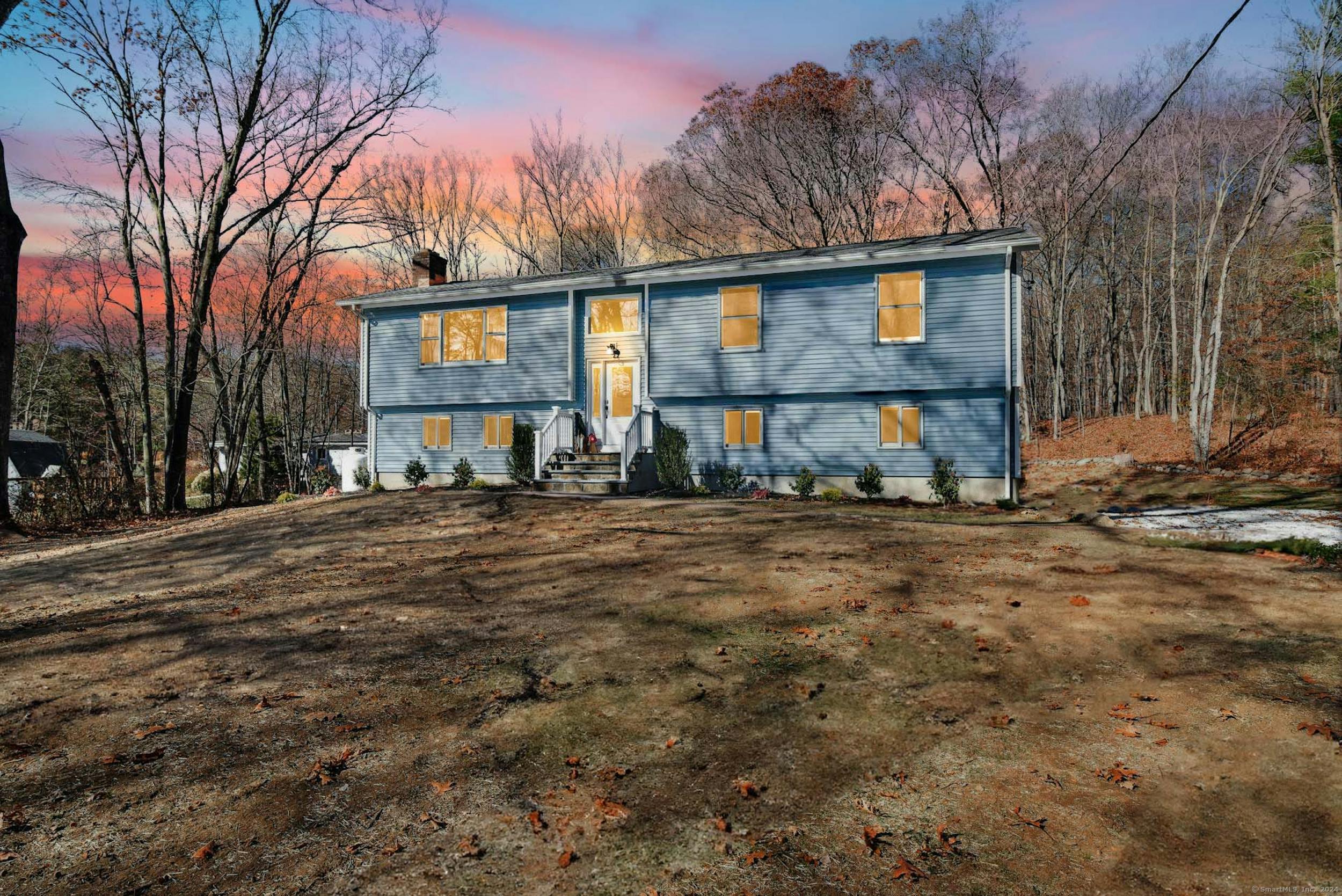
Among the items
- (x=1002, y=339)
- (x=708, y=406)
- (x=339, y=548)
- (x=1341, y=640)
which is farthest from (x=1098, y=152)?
(x=339, y=548)

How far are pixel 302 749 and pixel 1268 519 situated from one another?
50.1ft

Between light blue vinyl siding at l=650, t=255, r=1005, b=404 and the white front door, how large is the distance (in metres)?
0.76

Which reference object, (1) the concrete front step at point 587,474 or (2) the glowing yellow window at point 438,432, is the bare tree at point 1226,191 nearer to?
(1) the concrete front step at point 587,474

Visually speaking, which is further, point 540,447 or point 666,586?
point 540,447

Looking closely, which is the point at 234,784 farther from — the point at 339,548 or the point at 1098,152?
the point at 1098,152

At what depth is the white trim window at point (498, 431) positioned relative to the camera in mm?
21359

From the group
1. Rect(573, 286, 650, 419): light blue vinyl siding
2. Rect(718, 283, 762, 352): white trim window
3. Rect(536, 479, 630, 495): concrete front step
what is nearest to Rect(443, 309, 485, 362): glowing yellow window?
Rect(573, 286, 650, 419): light blue vinyl siding

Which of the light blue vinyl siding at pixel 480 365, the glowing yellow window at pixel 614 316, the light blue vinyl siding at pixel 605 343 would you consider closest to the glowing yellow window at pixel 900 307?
the light blue vinyl siding at pixel 605 343

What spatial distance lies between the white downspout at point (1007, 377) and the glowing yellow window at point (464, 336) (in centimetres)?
1427

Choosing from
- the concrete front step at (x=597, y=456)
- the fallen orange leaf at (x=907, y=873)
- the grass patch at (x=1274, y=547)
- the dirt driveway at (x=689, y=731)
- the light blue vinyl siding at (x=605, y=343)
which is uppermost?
the light blue vinyl siding at (x=605, y=343)

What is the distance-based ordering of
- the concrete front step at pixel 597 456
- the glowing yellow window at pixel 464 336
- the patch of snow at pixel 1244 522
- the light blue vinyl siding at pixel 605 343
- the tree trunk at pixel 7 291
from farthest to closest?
the glowing yellow window at pixel 464 336 → the light blue vinyl siding at pixel 605 343 → the concrete front step at pixel 597 456 → the patch of snow at pixel 1244 522 → the tree trunk at pixel 7 291

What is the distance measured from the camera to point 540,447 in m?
18.3

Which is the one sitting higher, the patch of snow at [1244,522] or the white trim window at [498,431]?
the white trim window at [498,431]

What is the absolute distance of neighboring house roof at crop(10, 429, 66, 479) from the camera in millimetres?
38406
